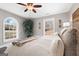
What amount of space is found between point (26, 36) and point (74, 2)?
3.00ft

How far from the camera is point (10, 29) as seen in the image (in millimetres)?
1888

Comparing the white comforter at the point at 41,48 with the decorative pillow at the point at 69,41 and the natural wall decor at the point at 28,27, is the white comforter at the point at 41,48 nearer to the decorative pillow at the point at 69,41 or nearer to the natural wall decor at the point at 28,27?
the decorative pillow at the point at 69,41

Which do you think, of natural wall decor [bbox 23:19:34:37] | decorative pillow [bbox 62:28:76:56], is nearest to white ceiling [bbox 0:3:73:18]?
natural wall decor [bbox 23:19:34:37]

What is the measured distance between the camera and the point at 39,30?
1914 mm

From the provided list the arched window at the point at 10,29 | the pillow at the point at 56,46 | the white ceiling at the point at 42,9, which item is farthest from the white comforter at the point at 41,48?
the white ceiling at the point at 42,9

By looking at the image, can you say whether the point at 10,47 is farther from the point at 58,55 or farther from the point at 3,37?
the point at 58,55

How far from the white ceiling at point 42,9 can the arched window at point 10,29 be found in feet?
0.48

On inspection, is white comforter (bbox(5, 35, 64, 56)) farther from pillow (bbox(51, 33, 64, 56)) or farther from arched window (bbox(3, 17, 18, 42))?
arched window (bbox(3, 17, 18, 42))

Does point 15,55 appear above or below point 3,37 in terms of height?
below

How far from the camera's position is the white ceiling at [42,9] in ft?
6.05

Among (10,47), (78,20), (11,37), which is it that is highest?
(78,20)

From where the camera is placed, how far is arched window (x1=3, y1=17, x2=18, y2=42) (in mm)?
1853

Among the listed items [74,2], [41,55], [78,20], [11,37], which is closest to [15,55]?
[11,37]

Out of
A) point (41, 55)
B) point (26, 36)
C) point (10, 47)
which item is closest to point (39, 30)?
point (26, 36)
